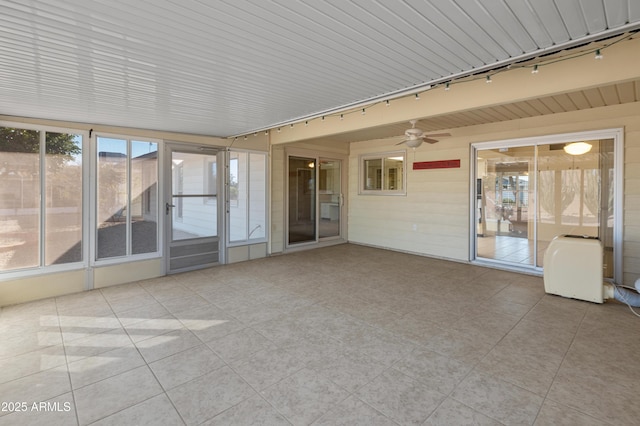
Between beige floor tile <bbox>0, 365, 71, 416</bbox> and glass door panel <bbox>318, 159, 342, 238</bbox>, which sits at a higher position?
glass door panel <bbox>318, 159, 342, 238</bbox>

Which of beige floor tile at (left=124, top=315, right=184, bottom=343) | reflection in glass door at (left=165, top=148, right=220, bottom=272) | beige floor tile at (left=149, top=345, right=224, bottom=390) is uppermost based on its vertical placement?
reflection in glass door at (left=165, top=148, right=220, bottom=272)

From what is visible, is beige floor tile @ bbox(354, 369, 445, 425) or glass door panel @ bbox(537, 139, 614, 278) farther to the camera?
glass door panel @ bbox(537, 139, 614, 278)

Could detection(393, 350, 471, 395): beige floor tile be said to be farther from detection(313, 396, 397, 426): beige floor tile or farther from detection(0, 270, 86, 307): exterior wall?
detection(0, 270, 86, 307): exterior wall

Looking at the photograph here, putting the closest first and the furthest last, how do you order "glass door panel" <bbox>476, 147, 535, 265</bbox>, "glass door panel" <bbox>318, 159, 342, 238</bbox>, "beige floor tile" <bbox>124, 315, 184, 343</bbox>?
1. "beige floor tile" <bbox>124, 315, 184, 343</bbox>
2. "glass door panel" <bbox>476, 147, 535, 265</bbox>
3. "glass door panel" <bbox>318, 159, 342, 238</bbox>

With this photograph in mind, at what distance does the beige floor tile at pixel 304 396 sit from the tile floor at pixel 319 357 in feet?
0.04

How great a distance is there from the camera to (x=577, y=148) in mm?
5211

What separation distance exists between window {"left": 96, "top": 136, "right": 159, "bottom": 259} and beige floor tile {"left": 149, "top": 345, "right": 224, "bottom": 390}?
10.1ft

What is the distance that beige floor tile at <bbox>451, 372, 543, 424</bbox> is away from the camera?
2.03 metres

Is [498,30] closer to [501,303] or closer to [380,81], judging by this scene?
[380,81]

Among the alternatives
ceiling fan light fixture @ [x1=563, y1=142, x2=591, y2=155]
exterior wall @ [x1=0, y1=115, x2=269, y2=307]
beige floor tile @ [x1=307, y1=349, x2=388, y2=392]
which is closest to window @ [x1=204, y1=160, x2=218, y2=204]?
exterior wall @ [x1=0, y1=115, x2=269, y2=307]

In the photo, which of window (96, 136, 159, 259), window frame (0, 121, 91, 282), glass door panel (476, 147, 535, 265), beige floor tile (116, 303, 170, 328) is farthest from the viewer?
glass door panel (476, 147, 535, 265)

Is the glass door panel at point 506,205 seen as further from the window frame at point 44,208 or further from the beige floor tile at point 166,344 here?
the window frame at point 44,208

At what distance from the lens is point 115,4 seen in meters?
1.80

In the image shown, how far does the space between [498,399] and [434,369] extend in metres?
0.49
